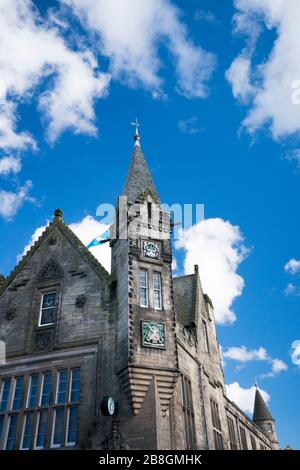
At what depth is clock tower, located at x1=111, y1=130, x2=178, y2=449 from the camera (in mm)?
19547

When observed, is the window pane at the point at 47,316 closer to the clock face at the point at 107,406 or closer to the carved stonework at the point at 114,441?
the clock face at the point at 107,406

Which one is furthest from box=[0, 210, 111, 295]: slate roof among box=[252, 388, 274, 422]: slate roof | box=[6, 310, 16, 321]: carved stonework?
box=[252, 388, 274, 422]: slate roof

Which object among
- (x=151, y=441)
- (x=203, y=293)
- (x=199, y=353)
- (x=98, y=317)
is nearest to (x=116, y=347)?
(x=98, y=317)

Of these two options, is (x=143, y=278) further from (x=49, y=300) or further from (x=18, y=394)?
(x=18, y=394)

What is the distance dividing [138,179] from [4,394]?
14141 millimetres

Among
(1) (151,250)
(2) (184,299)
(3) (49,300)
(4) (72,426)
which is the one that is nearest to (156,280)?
(1) (151,250)

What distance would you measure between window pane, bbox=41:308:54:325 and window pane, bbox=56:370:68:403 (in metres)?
3.02

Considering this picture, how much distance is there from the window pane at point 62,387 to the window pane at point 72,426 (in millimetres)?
642

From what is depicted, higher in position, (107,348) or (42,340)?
(42,340)

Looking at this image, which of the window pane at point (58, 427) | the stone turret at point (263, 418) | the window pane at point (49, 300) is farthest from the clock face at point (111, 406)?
the stone turret at point (263, 418)

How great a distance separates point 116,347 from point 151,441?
14.7 feet

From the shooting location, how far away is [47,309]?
2433 cm

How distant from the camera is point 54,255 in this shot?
26203 mm
